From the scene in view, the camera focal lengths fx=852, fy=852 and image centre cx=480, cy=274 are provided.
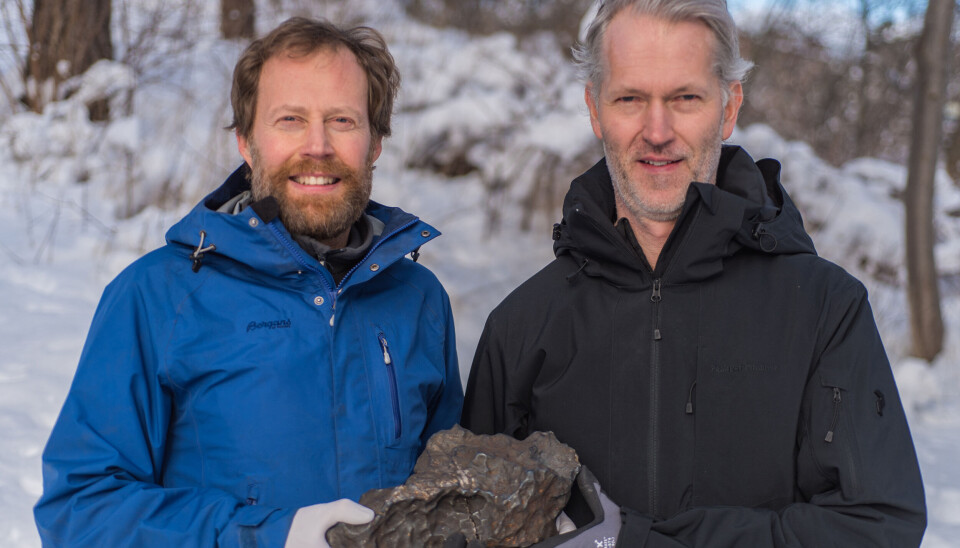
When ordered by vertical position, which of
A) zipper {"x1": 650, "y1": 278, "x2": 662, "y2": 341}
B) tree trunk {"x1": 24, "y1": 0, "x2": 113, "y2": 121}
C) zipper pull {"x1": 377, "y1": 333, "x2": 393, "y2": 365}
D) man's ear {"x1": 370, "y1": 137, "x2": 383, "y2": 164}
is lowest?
zipper pull {"x1": 377, "y1": 333, "x2": 393, "y2": 365}

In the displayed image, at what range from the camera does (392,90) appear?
2658 mm

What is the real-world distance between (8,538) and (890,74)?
11478 millimetres

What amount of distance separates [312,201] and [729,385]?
117 centimetres

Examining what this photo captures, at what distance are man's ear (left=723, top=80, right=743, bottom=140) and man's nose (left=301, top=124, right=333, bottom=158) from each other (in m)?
1.06

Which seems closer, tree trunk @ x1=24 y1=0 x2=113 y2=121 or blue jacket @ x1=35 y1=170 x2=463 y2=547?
blue jacket @ x1=35 y1=170 x2=463 y2=547

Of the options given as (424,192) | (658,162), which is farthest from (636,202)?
(424,192)

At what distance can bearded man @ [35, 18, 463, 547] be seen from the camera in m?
1.86

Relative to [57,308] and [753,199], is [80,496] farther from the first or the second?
[57,308]

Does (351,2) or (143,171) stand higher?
(351,2)

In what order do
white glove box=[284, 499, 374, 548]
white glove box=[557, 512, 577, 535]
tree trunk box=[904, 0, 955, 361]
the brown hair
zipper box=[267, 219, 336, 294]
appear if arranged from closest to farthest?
white glove box=[284, 499, 374, 548] → white glove box=[557, 512, 577, 535] → zipper box=[267, 219, 336, 294] → the brown hair → tree trunk box=[904, 0, 955, 361]

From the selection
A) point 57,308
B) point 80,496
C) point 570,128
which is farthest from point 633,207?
point 570,128

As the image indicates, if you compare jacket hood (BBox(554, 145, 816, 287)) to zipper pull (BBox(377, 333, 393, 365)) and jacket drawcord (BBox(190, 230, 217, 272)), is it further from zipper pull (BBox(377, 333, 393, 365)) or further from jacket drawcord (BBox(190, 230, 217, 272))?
jacket drawcord (BBox(190, 230, 217, 272))

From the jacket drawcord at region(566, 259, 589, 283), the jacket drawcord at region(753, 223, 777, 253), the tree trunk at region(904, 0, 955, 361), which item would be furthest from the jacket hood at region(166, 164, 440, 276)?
the tree trunk at region(904, 0, 955, 361)

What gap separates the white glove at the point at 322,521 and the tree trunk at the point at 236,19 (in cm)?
726
